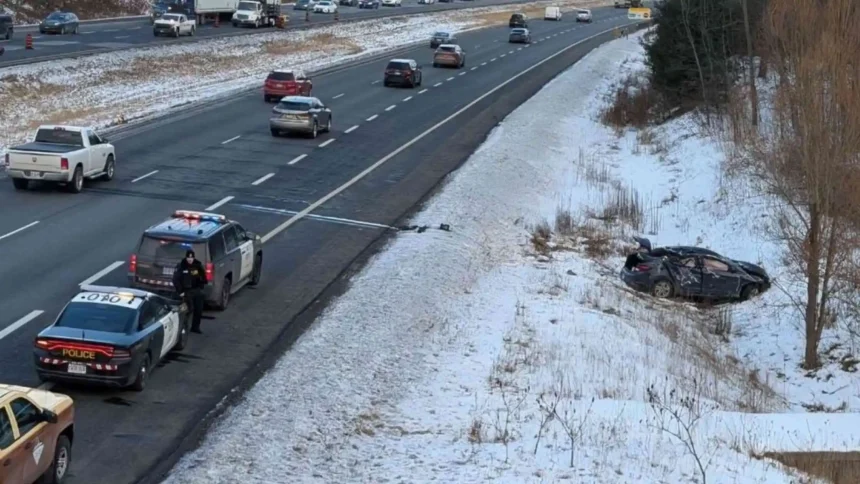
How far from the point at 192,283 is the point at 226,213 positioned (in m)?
10.4

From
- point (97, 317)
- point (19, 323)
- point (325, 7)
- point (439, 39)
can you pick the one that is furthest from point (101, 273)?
point (325, 7)

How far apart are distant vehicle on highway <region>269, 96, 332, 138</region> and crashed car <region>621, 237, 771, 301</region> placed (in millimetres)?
16736

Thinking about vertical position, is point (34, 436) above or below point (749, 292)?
above

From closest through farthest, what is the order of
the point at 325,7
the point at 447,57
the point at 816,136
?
the point at 816,136, the point at 447,57, the point at 325,7

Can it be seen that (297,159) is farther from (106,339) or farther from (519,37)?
(519,37)

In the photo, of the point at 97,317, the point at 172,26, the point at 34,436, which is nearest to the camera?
the point at 34,436

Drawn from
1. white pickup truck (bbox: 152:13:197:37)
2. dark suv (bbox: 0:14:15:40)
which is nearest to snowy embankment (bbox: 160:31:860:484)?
dark suv (bbox: 0:14:15:40)

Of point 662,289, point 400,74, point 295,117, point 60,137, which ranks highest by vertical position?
point 400,74

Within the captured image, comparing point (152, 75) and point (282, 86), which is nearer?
point (282, 86)

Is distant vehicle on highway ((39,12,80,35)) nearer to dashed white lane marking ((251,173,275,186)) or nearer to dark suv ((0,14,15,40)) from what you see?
dark suv ((0,14,15,40))

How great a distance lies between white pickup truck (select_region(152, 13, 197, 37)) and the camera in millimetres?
77562

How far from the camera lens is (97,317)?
17094 mm

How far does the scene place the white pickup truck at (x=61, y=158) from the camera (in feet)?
102

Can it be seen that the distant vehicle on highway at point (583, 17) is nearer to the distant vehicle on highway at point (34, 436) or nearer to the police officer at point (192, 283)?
the police officer at point (192, 283)
